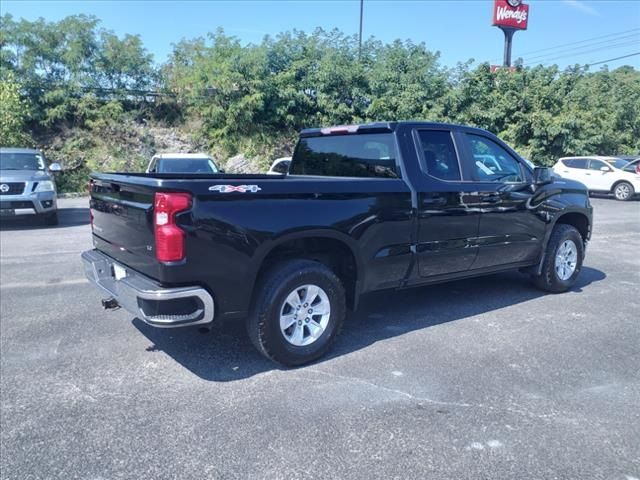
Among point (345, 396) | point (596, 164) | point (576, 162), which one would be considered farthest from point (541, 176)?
point (576, 162)

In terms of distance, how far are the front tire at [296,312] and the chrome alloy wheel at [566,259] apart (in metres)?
3.31

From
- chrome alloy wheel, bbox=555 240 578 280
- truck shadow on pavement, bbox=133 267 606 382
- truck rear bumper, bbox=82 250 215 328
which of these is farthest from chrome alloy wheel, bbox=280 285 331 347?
chrome alloy wheel, bbox=555 240 578 280

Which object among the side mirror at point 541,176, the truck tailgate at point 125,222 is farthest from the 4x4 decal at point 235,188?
the side mirror at point 541,176

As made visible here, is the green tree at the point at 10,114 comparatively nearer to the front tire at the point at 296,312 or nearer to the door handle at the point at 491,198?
the front tire at the point at 296,312

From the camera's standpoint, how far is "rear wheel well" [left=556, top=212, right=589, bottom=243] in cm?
649

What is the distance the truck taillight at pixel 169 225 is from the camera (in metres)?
A: 3.45

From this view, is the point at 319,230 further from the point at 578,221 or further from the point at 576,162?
the point at 576,162

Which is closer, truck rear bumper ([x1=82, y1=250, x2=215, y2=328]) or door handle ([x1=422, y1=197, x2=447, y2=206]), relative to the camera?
truck rear bumper ([x1=82, y1=250, x2=215, y2=328])

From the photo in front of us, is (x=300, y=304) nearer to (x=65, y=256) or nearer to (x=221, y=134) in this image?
(x=65, y=256)

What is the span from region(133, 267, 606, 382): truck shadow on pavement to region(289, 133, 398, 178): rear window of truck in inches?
58.6

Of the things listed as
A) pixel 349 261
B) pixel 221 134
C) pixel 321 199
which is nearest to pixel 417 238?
pixel 349 261

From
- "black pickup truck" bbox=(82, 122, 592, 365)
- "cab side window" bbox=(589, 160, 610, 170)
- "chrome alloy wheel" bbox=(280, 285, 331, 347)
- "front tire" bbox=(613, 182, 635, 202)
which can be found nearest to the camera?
"black pickup truck" bbox=(82, 122, 592, 365)

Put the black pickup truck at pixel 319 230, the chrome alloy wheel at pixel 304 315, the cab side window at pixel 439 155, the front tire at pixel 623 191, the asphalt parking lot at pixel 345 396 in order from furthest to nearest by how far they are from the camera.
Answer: the front tire at pixel 623 191 < the cab side window at pixel 439 155 < the chrome alloy wheel at pixel 304 315 < the black pickup truck at pixel 319 230 < the asphalt parking lot at pixel 345 396

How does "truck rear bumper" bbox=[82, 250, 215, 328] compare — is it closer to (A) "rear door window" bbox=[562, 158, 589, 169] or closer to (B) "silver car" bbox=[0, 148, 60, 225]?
(B) "silver car" bbox=[0, 148, 60, 225]
